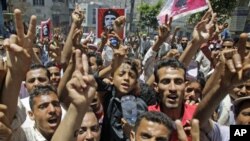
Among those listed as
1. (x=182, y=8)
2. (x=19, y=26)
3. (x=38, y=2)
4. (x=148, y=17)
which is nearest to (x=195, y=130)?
(x=19, y=26)

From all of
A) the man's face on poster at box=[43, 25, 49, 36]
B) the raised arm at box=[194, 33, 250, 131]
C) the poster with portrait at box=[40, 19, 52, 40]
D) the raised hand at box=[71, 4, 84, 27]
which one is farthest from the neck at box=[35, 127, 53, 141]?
the man's face on poster at box=[43, 25, 49, 36]

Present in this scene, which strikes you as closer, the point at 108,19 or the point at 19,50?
the point at 19,50

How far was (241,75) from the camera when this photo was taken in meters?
2.58

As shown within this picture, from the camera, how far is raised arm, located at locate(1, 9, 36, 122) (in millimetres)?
2639

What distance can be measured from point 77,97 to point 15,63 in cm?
45

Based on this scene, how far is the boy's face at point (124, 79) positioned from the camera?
3990 mm

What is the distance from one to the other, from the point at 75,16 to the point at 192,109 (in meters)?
1.94

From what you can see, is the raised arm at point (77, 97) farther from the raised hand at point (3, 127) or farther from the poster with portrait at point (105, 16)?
the poster with portrait at point (105, 16)

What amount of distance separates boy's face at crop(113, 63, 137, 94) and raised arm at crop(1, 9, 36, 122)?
4.20 ft

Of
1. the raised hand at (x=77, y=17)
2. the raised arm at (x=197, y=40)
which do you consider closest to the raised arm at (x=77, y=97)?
the raised arm at (x=197, y=40)

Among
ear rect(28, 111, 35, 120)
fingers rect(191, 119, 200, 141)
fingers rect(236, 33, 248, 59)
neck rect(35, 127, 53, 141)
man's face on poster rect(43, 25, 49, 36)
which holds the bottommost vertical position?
man's face on poster rect(43, 25, 49, 36)

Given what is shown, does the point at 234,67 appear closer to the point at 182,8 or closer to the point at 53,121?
the point at 53,121

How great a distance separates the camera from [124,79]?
4.02m

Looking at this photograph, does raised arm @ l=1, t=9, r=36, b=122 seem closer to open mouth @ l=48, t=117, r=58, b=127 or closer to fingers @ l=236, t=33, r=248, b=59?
open mouth @ l=48, t=117, r=58, b=127
